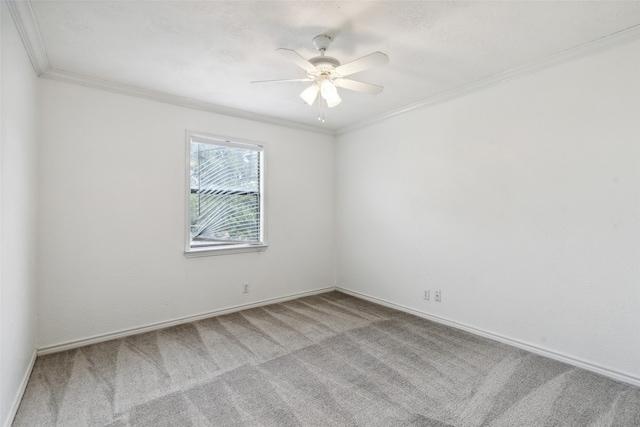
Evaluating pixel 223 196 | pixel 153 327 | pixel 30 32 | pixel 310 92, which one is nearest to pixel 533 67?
pixel 310 92

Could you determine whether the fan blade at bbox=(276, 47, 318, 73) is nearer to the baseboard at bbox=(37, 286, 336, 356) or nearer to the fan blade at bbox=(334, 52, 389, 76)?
the fan blade at bbox=(334, 52, 389, 76)

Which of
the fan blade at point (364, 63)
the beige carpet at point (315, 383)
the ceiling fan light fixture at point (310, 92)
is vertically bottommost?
the beige carpet at point (315, 383)

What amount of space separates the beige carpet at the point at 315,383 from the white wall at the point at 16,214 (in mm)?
303

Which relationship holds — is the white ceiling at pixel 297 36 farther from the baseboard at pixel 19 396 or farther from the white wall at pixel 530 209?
the baseboard at pixel 19 396

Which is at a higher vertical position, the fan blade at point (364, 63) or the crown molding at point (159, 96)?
the crown molding at point (159, 96)

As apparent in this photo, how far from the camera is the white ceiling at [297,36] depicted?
2.00 metres

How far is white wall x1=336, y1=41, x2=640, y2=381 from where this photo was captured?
2381 millimetres

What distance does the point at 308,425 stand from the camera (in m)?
1.90

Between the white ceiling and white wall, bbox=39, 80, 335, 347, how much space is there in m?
0.44

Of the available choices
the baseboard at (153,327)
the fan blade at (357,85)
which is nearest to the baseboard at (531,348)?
the baseboard at (153,327)

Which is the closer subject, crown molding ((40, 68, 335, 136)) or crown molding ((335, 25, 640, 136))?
crown molding ((335, 25, 640, 136))

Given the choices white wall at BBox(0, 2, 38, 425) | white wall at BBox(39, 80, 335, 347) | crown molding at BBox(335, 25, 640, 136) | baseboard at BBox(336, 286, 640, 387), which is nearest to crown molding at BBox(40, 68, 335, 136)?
white wall at BBox(39, 80, 335, 347)

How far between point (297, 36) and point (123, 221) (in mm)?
2547

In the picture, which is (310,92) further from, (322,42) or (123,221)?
(123,221)
